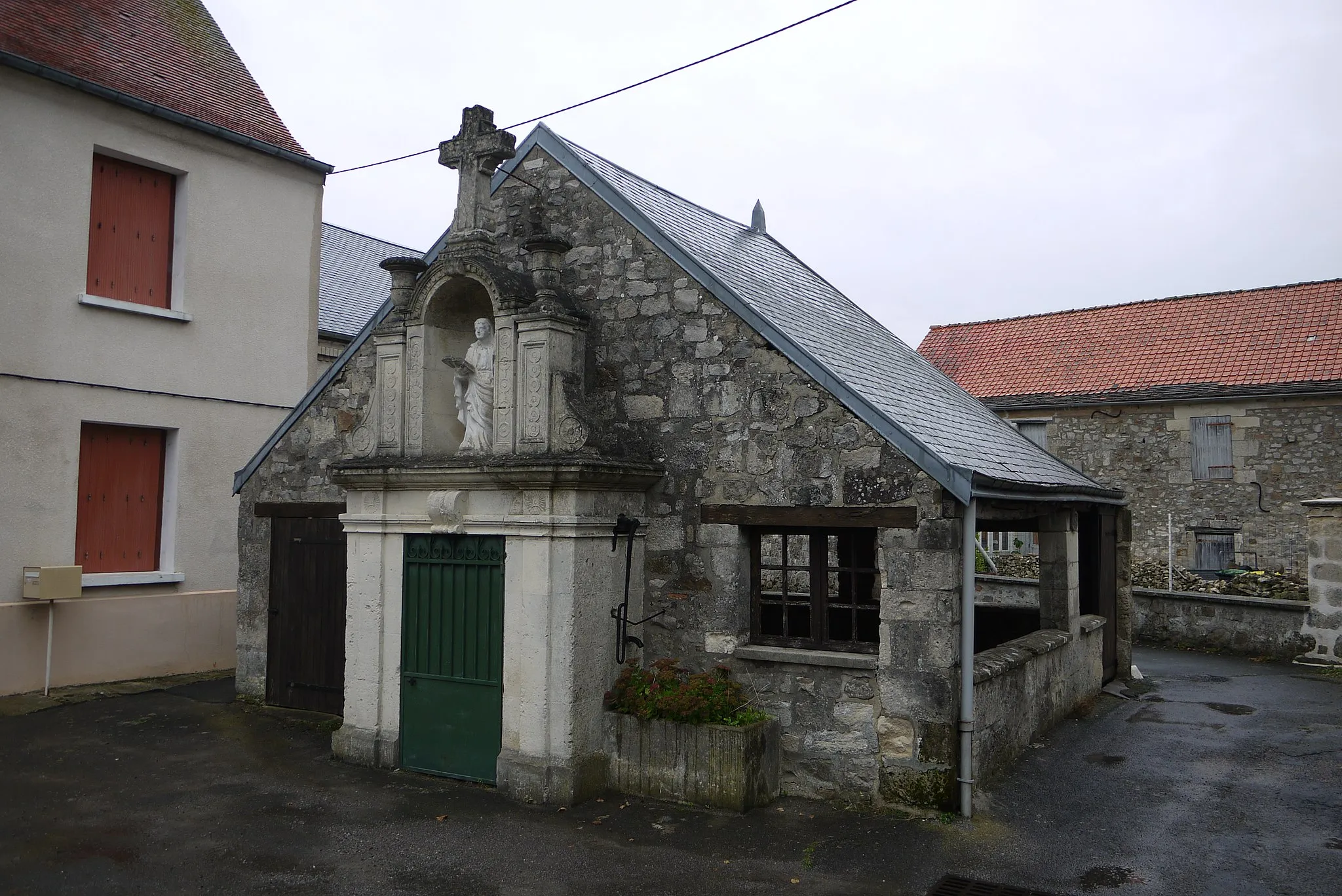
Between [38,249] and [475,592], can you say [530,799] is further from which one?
[38,249]

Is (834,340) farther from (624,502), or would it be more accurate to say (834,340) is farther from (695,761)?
(695,761)

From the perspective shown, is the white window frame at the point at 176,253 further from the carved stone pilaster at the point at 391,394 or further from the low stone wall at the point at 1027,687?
the low stone wall at the point at 1027,687

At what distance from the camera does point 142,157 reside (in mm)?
11672

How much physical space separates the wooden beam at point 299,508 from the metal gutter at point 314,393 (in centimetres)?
37

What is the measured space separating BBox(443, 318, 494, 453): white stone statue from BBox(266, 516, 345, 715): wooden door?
248 cm

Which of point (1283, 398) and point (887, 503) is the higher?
point (1283, 398)

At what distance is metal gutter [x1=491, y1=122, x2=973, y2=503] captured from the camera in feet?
21.8

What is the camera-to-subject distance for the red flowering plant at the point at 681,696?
7062mm

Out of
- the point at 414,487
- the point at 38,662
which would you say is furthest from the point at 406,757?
the point at 38,662

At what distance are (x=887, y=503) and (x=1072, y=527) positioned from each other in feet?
12.8

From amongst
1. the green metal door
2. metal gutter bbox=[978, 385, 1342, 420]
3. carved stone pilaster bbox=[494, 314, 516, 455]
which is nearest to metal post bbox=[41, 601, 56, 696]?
the green metal door

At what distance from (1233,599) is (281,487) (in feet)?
41.3

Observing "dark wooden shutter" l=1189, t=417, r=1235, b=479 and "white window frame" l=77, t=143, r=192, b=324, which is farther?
"dark wooden shutter" l=1189, t=417, r=1235, b=479

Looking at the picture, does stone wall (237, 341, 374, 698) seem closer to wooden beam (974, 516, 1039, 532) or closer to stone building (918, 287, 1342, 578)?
wooden beam (974, 516, 1039, 532)
